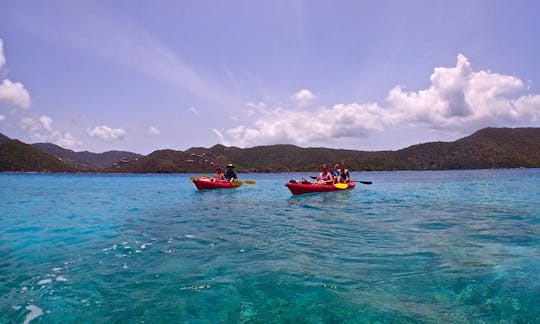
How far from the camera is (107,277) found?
639 centimetres

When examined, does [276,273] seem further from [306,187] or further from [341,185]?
[341,185]

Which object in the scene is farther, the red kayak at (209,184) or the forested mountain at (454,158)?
the forested mountain at (454,158)

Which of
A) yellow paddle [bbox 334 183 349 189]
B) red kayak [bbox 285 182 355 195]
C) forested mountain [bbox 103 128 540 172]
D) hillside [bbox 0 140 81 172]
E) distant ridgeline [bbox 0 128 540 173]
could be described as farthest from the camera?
hillside [bbox 0 140 81 172]

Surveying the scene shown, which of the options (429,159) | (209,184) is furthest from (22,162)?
(429,159)

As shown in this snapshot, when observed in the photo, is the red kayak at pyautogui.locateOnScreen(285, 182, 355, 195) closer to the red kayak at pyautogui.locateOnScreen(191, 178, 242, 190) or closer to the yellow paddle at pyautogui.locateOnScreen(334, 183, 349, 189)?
the yellow paddle at pyautogui.locateOnScreen(334, 183, 349, 189)

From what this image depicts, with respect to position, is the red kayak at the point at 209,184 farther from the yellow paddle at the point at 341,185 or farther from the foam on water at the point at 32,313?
the foam on water at the point at 32,313

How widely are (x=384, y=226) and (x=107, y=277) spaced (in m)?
8.94

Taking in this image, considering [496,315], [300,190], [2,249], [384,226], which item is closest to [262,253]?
[496,315]

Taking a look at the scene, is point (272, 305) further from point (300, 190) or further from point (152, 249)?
point (300, 190)

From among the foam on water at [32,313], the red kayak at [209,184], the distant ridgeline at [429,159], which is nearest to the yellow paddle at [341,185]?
the red kayak at [209,184]

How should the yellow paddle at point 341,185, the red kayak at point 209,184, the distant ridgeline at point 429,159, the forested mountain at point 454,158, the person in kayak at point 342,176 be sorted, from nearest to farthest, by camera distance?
the yellow paddle at point 341,185
the person in kayak at point 342,176
the red kayak at point 209,184
the forested mountain at point 454,158
the distant ridgeline at point 429,159

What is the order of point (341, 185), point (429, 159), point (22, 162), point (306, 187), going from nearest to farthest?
point (306, 187) < point (341, 185) < point (429, 159) < point (22, 162)

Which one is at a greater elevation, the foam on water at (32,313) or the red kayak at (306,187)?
the red kayak at (306,187)

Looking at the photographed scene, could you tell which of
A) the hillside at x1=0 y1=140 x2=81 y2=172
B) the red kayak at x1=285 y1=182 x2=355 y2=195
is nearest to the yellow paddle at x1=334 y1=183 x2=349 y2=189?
the red kayak at x1=285 y1=182 x2=355 y2=195
